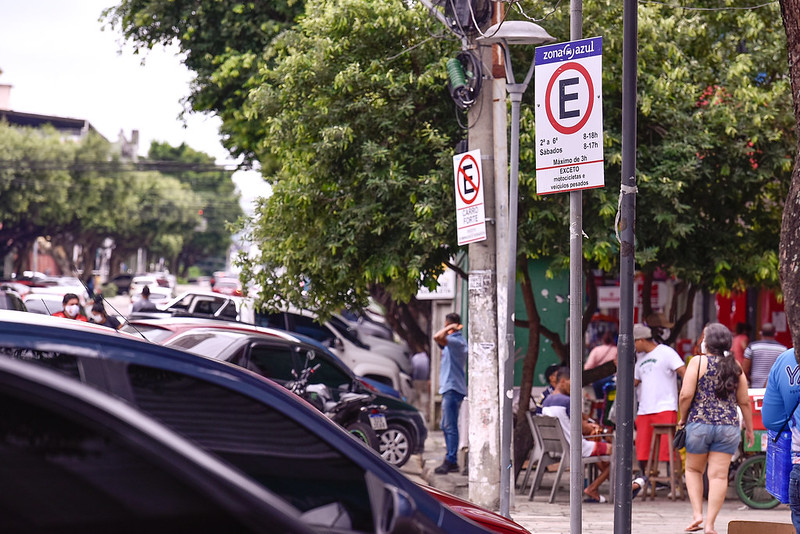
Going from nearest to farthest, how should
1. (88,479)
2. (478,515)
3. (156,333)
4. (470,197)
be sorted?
1. (88,479)
2. (478,515)
3. (470,197)
4. (156,333)

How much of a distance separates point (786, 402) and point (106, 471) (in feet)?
16.7

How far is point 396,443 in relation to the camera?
12898 mm

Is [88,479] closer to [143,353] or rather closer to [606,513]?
[143,353]

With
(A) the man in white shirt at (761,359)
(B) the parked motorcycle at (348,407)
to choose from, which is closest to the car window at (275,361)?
(B) the parked motorcycle at (348,407)

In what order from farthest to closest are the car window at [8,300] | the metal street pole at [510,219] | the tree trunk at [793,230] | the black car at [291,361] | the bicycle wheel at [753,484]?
the car window at [8,300]
the black car at [291,361]
the bicycle wheel at [753,484]
the metal street pole at [510,219]
the tree trunk at [793,230]

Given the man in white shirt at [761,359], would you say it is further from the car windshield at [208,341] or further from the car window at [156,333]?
the car window at [156,333]

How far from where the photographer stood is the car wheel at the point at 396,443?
12.8 m

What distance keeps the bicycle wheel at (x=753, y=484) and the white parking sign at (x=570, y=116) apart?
5529 mm

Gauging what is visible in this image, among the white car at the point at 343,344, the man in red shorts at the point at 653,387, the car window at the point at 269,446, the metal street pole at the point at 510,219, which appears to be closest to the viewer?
the car window at the point at 269,446

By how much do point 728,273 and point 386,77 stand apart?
4.39 m

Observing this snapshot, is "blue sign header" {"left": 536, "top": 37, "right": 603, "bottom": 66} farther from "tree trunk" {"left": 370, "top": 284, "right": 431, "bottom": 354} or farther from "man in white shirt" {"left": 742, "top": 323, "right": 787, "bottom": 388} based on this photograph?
"tree trunk" {"left": 370, "top": 284, "right": 431, "bottom": 354}

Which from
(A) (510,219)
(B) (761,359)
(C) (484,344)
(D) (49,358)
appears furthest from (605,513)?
(D) (49,358)

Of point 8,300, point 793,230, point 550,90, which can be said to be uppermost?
point 550,90

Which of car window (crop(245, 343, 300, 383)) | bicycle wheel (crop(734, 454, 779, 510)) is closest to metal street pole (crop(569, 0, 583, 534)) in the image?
bicycle wheel (crop(734, 454, 779, 510))
